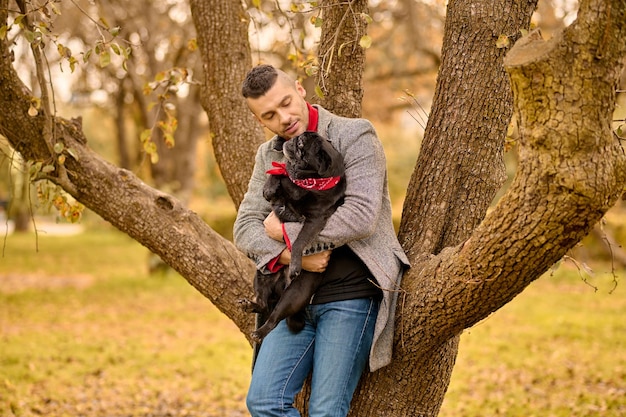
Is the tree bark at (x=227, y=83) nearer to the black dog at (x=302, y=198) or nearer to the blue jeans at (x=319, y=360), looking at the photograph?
the black dog at (x=302, y=198)

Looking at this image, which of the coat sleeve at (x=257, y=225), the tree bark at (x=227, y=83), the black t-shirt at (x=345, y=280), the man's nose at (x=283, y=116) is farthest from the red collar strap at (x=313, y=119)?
the tree bark at (x=227, y=83)

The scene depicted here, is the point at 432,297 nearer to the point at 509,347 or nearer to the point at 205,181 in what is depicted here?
→ the point at 509,347

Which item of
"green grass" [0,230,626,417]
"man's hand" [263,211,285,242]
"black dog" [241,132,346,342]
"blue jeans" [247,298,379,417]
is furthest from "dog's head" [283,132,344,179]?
"green grass" [0,230,626,417]

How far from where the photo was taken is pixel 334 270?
3.02m

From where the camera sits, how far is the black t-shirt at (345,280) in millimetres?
2971

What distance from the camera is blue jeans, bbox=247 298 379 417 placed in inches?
114

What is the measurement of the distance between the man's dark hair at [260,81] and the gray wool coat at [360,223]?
0.29 m

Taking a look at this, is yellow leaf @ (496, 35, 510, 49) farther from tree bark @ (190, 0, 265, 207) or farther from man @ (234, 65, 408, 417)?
tree bark @ (190, 0, 265, 207)

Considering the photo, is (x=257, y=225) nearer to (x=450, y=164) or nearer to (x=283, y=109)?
(x=283, y=109)

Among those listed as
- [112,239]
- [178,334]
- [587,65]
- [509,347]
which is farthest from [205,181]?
[587,65]

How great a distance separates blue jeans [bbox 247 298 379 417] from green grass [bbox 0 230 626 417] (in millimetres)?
3186

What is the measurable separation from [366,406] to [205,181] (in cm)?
2348

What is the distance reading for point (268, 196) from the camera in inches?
121

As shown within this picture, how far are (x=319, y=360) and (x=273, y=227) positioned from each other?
2.09ft
